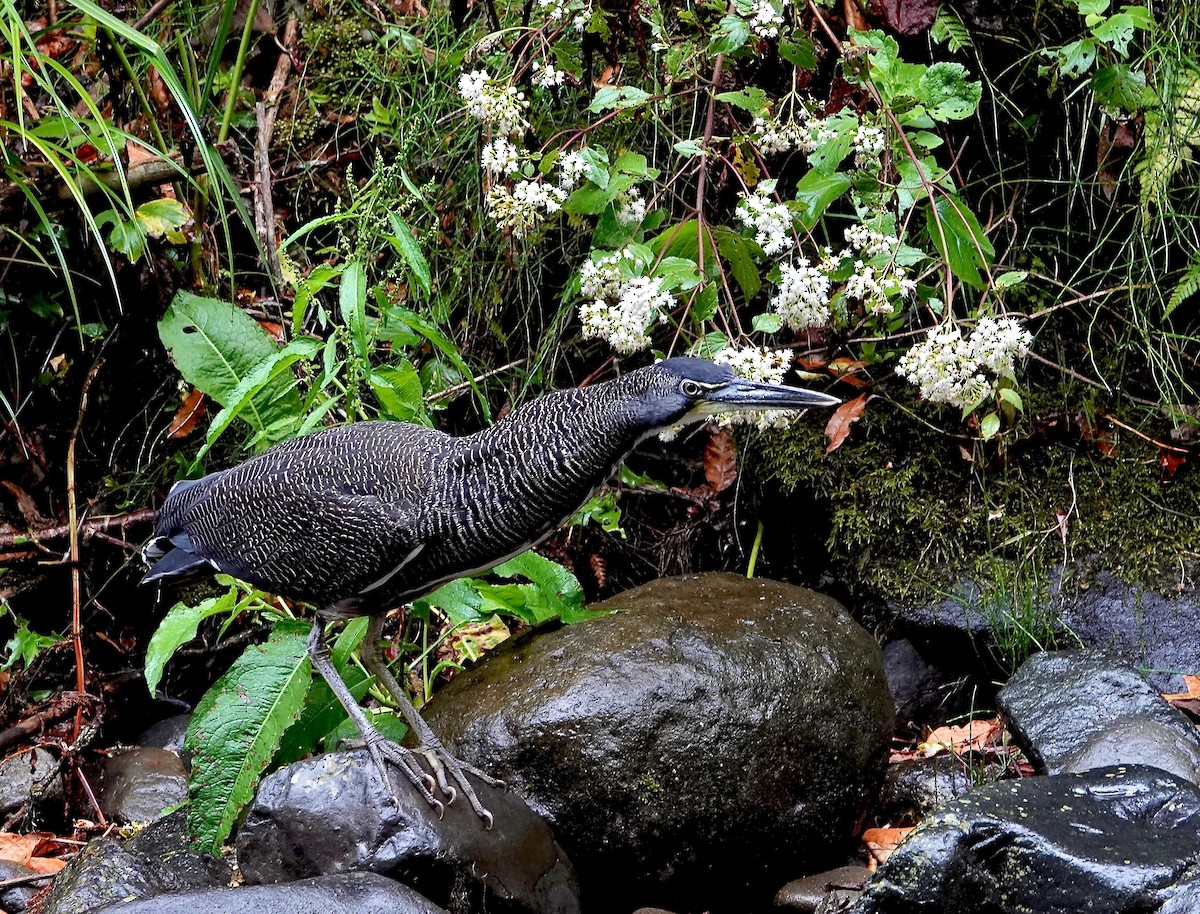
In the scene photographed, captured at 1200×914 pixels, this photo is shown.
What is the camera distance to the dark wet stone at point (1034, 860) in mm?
2863

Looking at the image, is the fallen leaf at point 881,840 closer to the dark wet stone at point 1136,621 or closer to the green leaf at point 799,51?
the dark wet stone at point 1136,621

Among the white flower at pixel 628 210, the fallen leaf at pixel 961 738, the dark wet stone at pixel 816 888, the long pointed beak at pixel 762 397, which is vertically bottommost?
the fallen leaf at pixel 961 738

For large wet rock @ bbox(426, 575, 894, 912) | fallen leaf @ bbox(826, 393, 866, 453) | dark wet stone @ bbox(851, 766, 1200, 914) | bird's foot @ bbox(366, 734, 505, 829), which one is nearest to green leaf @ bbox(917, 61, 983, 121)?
fallen leaf @ bbox(826, 393, 866, 453)

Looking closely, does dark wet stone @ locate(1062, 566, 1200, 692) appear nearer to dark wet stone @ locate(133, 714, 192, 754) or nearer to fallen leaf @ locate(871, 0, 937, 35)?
fallen leaf @ locate(871, 0, 937, 35)

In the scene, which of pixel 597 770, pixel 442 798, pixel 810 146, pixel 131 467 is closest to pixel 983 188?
pixel 810 146

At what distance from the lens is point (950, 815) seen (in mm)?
3002

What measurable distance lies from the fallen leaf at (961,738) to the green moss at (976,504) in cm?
49

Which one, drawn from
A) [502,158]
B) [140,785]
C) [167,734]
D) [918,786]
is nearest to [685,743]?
[918,786]

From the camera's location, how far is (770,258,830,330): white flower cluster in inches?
152

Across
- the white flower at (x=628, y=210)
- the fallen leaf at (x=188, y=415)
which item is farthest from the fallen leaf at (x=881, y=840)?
the fallen leaf at (x=188, y=415)

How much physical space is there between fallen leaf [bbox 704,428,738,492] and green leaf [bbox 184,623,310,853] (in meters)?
1.90

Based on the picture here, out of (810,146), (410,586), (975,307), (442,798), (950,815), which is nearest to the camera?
(950,815)

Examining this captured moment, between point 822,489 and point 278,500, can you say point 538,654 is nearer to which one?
point 278,500

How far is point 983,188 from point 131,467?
3.91 meters
